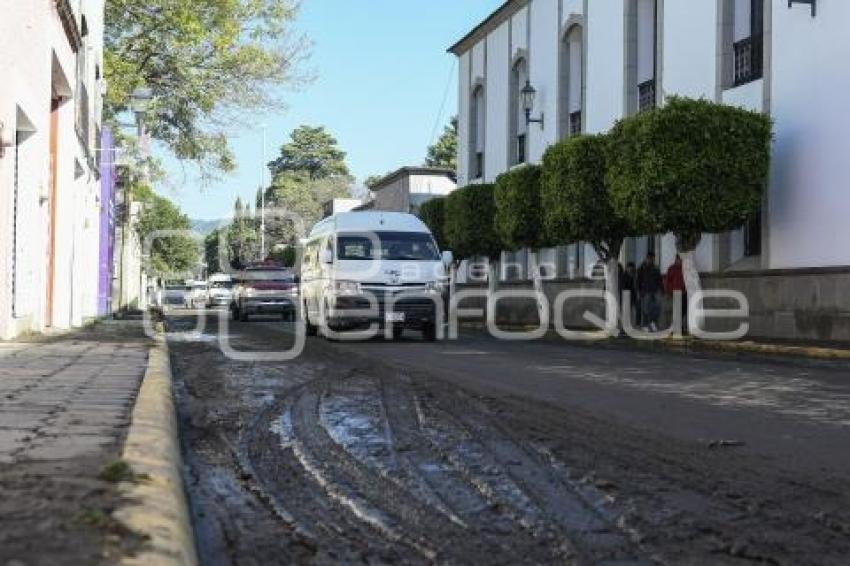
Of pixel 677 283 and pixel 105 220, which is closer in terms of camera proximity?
pixel 677 283

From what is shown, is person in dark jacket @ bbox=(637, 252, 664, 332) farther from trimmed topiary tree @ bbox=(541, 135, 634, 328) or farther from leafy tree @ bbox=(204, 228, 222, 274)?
leafy tree @ bbox=(204, 228, 222, 274)

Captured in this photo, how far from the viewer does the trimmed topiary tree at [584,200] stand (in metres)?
21.5

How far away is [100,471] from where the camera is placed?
13.4 feet

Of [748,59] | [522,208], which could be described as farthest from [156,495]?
[522,208]

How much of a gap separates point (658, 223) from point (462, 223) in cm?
1291

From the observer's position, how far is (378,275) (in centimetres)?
1731

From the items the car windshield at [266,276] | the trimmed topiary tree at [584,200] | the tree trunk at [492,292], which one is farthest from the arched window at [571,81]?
the car windshield at [266,276]

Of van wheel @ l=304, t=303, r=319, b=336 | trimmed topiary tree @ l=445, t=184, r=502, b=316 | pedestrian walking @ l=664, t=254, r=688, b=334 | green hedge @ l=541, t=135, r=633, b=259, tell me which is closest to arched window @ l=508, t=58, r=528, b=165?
trimmed topiary tree @ l=445, t=184, r=502, b=316

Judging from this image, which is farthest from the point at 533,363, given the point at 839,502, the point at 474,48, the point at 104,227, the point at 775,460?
the point at 474,48

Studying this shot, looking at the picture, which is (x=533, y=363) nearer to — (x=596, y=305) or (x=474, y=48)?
(x=596, y=305)

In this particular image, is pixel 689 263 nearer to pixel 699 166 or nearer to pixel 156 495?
pixel 699 166

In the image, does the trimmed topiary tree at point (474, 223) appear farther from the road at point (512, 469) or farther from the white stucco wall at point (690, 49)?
the road at point (512, 469)

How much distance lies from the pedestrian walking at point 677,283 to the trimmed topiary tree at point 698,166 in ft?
5.27

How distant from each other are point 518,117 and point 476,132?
15.0ft
